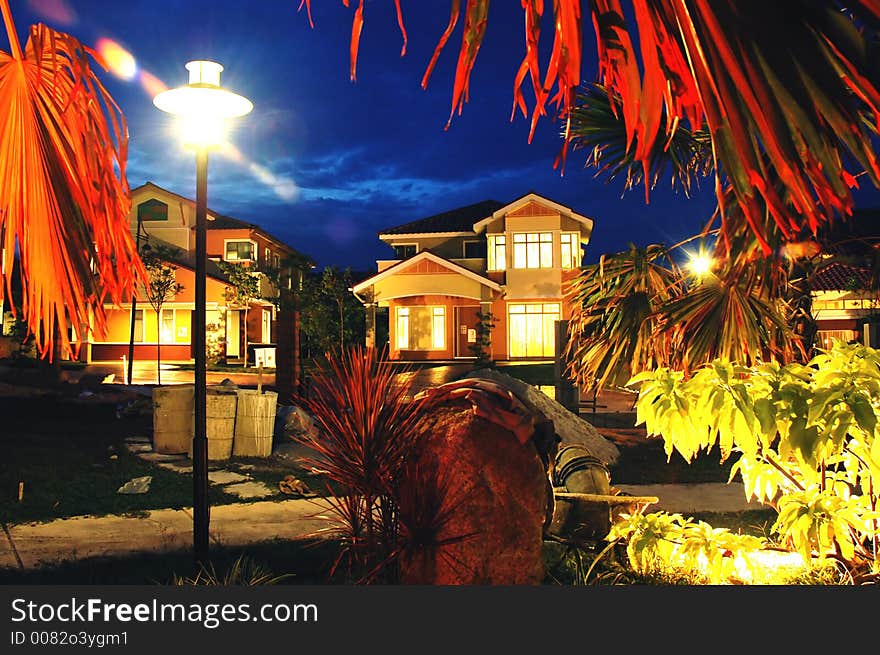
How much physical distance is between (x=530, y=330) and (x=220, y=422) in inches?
745

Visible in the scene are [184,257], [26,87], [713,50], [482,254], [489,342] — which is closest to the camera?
[713,50]

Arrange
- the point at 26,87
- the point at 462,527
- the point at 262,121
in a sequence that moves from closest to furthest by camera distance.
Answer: the point at 26,87, the point at 462,527, the point at 262,121

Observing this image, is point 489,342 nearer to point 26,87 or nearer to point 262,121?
point 262,121

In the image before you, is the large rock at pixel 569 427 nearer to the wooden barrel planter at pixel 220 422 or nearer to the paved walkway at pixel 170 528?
the paved walkway at pixel 170 528

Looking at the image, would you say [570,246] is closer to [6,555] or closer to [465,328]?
[465,328]

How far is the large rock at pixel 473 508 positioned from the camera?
4.34 meters

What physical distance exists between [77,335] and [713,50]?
3.52 metres

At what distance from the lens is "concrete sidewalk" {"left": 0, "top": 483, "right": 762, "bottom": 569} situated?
614 centimetres

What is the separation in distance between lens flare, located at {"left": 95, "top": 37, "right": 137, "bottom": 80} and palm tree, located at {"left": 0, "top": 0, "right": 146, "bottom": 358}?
0.07 m

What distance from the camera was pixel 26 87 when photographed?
133 inches

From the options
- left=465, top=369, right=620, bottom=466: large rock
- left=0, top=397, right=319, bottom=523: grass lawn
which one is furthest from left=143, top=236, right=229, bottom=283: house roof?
left=465, top=369, right=620, bottom=466: large rock

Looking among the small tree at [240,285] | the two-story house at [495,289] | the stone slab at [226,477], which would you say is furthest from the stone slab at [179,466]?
the small tree at [240,285]

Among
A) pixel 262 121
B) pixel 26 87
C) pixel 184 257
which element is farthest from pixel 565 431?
pixel 184 257

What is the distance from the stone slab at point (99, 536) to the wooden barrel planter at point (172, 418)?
10.6ft
